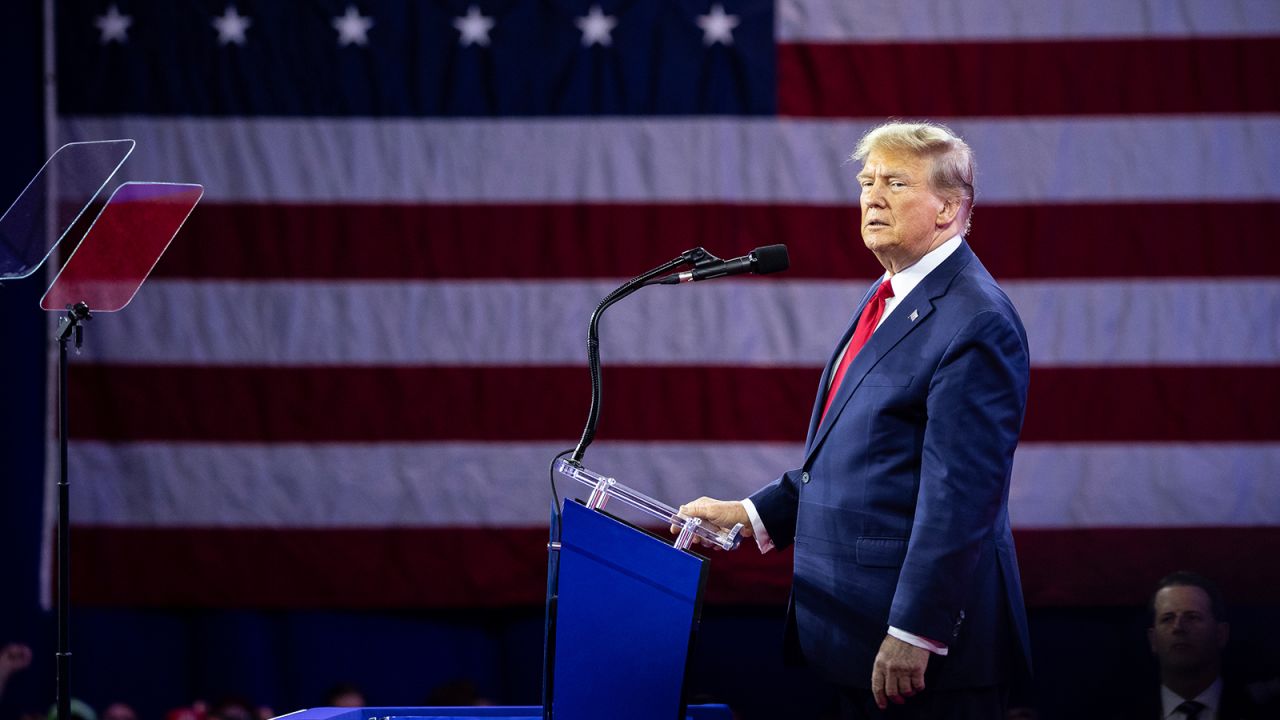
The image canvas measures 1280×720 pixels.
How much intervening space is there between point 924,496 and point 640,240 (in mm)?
1697

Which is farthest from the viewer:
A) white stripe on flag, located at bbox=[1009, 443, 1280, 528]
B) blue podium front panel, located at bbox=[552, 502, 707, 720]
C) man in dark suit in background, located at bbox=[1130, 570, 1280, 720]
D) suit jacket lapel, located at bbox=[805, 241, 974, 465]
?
white stripe on flag, located at bbox=[1009, 443, 1280, 528]

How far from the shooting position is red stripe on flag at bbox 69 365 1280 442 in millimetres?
3109

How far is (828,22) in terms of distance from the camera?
3.19 m

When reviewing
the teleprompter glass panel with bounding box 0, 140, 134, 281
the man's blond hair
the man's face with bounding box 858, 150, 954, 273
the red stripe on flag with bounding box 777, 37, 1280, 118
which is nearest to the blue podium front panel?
the man's face with bounding box 858, 150, 954, 273

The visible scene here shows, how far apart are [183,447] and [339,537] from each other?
48cm

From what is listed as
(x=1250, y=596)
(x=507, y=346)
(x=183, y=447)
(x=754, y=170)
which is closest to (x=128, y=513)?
(x=183, y=447)

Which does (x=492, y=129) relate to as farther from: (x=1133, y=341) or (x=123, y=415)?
(x=1133, y=341)

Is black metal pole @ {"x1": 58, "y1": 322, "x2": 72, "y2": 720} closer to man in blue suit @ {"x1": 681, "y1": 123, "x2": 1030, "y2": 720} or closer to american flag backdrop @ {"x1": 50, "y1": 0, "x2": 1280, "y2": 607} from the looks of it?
man in blue suit @ {"x1": 681, "y1": 123, "x2": 1030, "y2": 720}

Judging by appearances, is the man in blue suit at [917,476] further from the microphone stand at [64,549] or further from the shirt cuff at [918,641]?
the microphone stand at [64,549]

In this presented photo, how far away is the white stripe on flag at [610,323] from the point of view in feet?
10.3

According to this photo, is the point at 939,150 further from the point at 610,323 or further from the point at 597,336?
the point at 610,323

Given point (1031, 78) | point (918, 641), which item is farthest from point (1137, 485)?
point (918, 641)

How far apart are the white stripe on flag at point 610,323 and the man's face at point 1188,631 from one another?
60 centimetres

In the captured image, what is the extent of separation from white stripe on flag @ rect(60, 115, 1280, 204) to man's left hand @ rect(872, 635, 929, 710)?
1.76 m
